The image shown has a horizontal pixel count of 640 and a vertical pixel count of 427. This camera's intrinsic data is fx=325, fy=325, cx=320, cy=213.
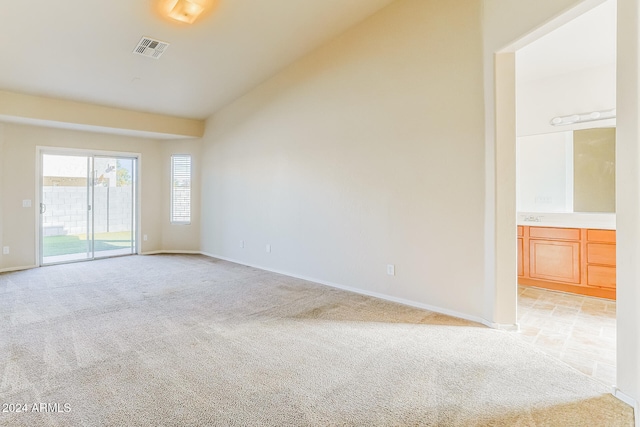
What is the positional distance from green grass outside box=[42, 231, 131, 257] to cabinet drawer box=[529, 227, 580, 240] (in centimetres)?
744

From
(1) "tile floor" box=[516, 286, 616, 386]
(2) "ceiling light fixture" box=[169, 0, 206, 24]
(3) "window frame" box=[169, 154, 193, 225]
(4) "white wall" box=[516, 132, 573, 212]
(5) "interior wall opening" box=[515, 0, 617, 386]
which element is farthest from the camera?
(3) "window frame" box=[169, 154, 193, 225]

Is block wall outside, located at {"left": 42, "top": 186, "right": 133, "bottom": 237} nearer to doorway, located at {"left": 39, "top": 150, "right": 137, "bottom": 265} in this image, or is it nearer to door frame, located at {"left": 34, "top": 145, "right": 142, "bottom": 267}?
doorway, located at {"left": 39, "top": 150, "right": 137, "bottom": 265}

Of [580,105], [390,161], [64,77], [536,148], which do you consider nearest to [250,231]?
[390,161]

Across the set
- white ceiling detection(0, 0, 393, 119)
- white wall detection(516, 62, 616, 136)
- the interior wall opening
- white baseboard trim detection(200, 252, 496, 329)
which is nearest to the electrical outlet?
white baseboard trim detection(200, 252, 496, 329)

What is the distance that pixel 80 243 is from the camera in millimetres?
6285

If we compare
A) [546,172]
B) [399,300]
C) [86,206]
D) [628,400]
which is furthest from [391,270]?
[86,206]

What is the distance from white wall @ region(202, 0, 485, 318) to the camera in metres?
3.21

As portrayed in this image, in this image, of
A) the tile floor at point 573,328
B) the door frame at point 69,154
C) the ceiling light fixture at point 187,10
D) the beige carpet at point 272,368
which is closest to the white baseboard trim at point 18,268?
the door frame at point 69,154

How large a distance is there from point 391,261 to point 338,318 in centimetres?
98

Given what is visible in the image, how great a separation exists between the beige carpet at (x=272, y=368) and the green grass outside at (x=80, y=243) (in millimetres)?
2358

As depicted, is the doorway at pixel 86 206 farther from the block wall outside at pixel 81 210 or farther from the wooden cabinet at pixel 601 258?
the wooden cabinet at pixel 601 258

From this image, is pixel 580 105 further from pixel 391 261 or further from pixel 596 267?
pixel 391 261

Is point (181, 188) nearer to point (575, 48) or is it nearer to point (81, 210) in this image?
point (81, 210)

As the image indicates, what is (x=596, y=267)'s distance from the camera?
Result: 12.8 ft
